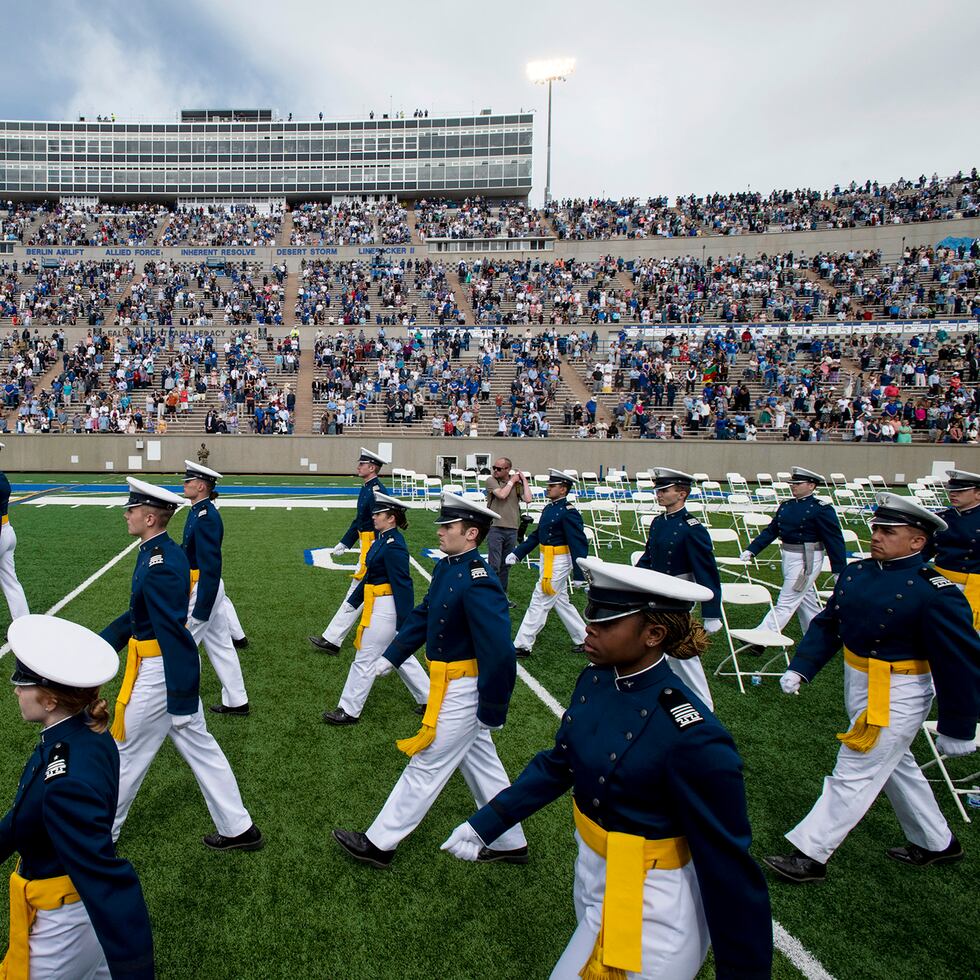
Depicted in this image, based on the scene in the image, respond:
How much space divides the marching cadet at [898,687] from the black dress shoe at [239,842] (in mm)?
3023

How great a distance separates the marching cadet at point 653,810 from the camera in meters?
2.04

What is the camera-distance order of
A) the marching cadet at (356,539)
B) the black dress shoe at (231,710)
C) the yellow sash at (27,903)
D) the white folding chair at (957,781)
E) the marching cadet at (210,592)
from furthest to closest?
the marching cadet at (356,539) → the black dress shoe at (231,710) → the marching cadet at (210,592) → the white folding chair at (957,781) → the yellow sash at (27,903)

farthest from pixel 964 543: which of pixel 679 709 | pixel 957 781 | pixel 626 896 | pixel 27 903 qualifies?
pixel 27 903

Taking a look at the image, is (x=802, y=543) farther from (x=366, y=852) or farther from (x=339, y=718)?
(x=366, y=852)

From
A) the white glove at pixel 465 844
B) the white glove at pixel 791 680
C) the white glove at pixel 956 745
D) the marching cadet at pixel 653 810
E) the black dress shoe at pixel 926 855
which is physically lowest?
the black dress shoe at pixel 926 855

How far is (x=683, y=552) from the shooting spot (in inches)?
245

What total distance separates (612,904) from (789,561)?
6956 millimetres

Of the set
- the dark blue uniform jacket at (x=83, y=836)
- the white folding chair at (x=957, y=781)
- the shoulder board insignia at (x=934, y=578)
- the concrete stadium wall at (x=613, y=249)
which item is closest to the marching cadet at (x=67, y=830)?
the dark blue uniform jacket at (x=83, y=836)

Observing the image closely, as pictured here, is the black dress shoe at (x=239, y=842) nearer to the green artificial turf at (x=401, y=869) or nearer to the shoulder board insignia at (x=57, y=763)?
the green artificial turf at (x=401, y=869)

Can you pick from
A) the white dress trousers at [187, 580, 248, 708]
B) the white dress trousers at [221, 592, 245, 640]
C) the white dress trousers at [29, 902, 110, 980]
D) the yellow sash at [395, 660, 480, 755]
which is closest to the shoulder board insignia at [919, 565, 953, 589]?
the yellow sash at [395, 660, 480, 755]

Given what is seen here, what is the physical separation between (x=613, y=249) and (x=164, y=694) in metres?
43.5

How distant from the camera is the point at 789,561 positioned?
8.40 m

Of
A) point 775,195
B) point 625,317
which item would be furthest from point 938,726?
point 775,195

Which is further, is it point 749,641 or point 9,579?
point 9,579
